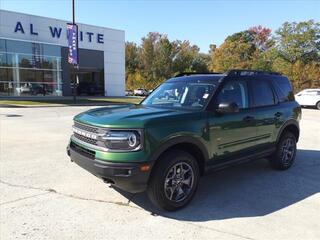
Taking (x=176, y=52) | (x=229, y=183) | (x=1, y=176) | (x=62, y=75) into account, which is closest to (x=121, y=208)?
(x=229, y=183)

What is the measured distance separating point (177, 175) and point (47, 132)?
24.8 feet

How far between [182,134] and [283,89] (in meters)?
3.24

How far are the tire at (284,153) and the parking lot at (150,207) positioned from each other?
0.17 meters

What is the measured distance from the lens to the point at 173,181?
4539 millimetres

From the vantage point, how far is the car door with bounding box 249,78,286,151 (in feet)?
19.0

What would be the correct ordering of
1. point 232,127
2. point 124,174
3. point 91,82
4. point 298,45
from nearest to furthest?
point 124,174, point 232,127, point 91,82, point 298,45

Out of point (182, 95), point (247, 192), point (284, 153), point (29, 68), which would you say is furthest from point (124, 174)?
point (29, 68)

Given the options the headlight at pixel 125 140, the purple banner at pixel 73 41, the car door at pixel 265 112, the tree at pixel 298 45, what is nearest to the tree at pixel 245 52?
the tree at pixel 298 45

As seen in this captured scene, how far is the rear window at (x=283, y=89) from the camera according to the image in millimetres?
6544

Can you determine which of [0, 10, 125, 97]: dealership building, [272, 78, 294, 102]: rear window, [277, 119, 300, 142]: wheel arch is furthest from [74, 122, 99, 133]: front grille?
[0, 10, 125, 97]: dealership building

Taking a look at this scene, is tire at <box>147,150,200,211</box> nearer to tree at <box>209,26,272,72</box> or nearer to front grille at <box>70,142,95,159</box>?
front grille at <box>70,142,95,159</box>

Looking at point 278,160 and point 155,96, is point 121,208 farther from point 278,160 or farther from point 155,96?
point 278,160

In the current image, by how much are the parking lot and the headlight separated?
3.03 feet

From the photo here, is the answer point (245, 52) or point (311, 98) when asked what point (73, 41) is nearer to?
point (311, 98)
